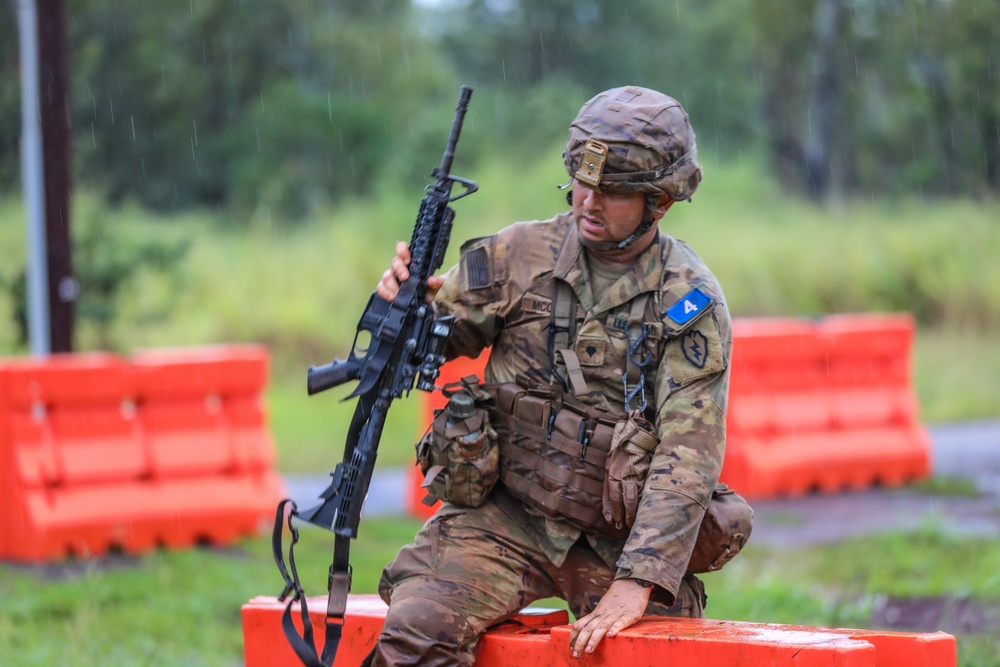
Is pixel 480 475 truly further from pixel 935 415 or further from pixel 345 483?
pixel 935 415

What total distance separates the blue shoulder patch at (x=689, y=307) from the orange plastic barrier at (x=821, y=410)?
19.1 ft

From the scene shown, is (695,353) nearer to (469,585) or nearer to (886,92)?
(469,585)

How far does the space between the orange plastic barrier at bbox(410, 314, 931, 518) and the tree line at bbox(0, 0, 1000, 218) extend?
15622 millimetres

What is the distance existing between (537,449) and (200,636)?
9.57ft

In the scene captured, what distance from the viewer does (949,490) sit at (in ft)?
31.9

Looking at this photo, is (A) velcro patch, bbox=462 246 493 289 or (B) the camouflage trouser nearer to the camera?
(B) the camouflage trouser

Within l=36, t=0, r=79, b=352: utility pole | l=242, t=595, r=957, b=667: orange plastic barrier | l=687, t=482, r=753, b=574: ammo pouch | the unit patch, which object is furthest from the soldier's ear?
l=36, t=0, r=79, b=352: utility pole

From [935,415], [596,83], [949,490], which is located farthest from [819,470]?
[596,83]

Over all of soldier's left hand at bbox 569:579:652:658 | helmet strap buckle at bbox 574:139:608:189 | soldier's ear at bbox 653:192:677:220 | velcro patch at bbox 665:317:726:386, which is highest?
helmet strap buckle at bbox 574:139:608:189

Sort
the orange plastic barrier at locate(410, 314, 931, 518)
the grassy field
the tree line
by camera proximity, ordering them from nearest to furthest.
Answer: the grassy field < the orange plastic barrier at locate(410, 314, 931, 518) < the tree line

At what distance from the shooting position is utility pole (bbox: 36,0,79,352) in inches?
396

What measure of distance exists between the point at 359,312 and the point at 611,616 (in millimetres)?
13682

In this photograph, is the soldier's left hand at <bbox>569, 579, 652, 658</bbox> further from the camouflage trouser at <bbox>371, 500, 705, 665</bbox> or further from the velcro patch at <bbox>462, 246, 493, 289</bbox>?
the velcro patch at <bbox>462, 246, 493, 289</bbox>

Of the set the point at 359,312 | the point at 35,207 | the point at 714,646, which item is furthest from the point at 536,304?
the point at 359,312
